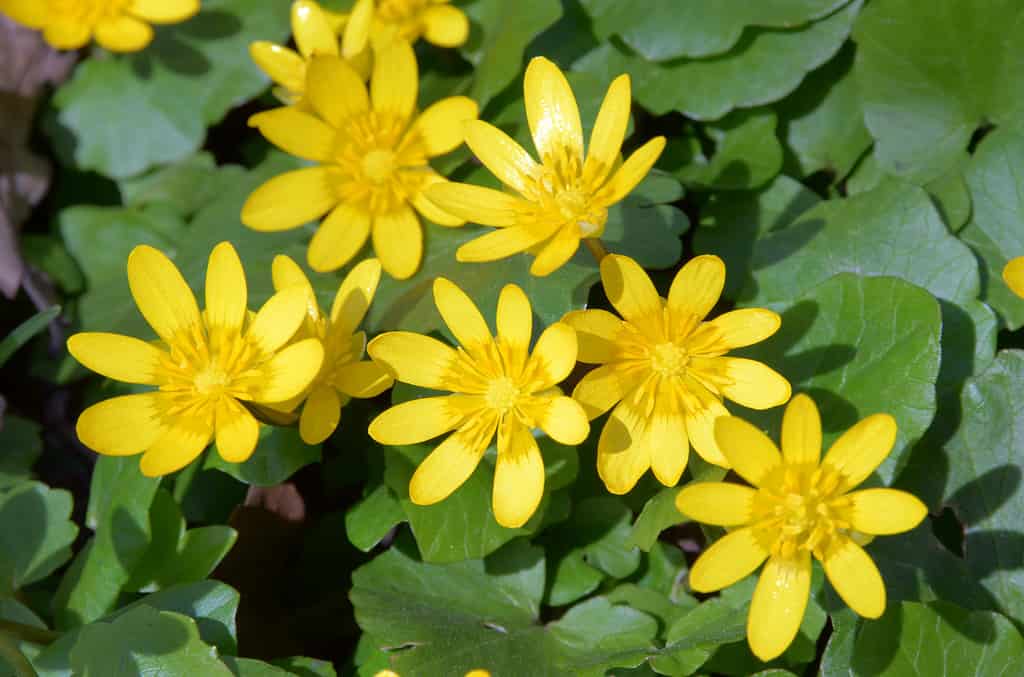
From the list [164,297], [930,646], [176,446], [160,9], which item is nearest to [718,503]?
[930,646]

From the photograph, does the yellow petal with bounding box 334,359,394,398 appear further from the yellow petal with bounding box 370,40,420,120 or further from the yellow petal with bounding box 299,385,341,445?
the yellow petal with bounding box 370,40,420,120

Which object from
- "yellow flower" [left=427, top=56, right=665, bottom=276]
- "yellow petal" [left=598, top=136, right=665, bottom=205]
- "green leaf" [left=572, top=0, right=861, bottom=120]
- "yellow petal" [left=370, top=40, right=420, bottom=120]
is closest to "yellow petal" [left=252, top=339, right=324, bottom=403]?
"yellow flower" [left=427, top=56, right=665, bottom=276]

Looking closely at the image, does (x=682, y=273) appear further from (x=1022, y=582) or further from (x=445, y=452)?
(x=1022, y=582)

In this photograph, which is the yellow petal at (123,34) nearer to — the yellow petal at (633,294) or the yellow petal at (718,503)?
the yellow petal at (633,294)

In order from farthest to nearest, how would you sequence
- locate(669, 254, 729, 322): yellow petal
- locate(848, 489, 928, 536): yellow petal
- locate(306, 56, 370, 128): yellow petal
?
locate(306, 56, 370, 128): yellow petal
locate(669, 254, 729, 322): yellow petal
locate(848, 489, 928, 536): yellow petal

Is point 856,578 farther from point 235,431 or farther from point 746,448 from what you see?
point 235,431

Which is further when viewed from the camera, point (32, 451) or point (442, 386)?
point (32, 451)

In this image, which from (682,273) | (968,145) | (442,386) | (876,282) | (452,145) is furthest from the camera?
(968,145)

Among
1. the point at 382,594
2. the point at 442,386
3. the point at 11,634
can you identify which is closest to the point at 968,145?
the point at 442,386
